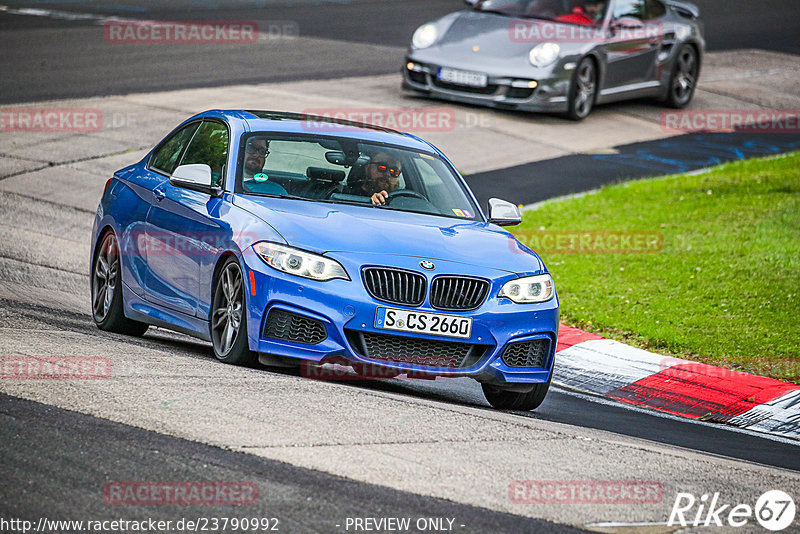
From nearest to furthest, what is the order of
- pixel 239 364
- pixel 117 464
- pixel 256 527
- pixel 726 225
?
pixel 256 527, pixel 117 464, pixel 239 364, pixel 726 225

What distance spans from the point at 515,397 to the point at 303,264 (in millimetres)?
1686

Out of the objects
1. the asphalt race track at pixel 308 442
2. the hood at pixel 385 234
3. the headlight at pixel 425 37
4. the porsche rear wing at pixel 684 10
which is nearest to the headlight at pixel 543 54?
the headlight at pixel 425 37

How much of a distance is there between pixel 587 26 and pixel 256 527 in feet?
51.3

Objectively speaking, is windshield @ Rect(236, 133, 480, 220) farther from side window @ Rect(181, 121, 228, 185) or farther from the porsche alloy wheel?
the porsche alloy wheel

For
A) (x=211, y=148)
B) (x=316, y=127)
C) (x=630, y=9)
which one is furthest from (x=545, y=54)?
(x=211, y=148)

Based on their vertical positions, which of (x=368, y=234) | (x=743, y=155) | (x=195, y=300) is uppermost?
(x=368, y=234)

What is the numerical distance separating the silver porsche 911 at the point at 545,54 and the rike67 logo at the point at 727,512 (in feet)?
42.9

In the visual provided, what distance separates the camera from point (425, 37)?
62.8 ft

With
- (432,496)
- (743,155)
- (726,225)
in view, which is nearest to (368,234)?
(432,496)

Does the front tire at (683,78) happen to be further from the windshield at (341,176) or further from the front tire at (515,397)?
the front tire at (515,397)

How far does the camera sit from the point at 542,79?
1848cm

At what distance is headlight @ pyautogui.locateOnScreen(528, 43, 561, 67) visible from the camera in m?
18.5

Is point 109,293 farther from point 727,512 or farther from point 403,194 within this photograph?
point 727,512

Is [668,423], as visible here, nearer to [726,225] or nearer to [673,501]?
[673,501]
